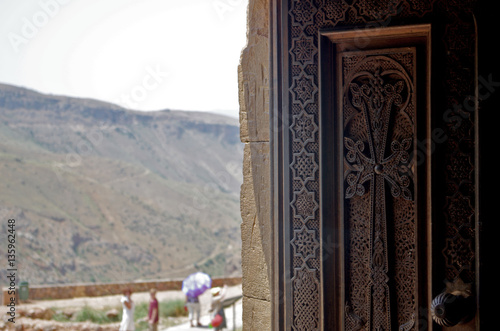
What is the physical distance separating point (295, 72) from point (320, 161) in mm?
437

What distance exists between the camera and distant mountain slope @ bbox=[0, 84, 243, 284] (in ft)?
92.7

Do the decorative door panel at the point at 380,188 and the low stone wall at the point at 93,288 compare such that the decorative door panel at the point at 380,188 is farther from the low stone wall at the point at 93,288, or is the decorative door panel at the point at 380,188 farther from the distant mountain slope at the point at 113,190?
the distant mountain slope at the point at 113,190

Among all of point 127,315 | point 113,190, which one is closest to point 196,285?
point 127,315

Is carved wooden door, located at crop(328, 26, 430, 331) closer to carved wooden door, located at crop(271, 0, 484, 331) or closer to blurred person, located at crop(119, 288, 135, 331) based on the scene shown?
carved wooden door, located at crop(271, 0, 484, 331)

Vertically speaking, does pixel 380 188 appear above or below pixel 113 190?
above

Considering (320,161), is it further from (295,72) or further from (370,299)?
(370,299)

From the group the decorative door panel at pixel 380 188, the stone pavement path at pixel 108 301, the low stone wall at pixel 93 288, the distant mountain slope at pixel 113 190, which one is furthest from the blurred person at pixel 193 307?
the distant mountain slope at pixel 113 190

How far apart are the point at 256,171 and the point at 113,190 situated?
3321 centimetres

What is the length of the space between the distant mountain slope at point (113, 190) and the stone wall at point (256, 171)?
2629cm

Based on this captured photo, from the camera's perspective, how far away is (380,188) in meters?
2.08

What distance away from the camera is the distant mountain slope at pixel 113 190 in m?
28.3

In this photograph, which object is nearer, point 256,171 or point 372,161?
point 372,161

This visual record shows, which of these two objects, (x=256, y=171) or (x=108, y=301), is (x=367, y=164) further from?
(x=108, y=301)

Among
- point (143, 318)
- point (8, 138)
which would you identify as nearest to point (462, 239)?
point (143, 318)
